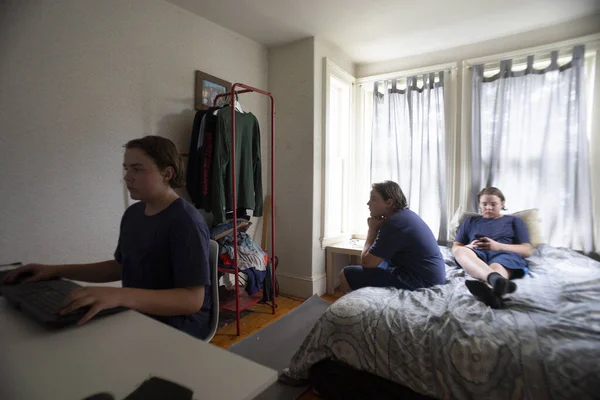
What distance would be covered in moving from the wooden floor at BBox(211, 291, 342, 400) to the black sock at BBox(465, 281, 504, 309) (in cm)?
102

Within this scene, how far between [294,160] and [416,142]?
49.3 inches

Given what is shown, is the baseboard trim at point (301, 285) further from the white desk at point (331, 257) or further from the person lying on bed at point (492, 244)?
the person lying on bed at point (492, 244)

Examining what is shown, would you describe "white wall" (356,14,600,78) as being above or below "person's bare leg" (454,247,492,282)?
above

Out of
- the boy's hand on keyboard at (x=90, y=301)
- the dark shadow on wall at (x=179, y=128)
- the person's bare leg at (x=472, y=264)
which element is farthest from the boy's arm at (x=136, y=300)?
the person's bare leg at (x=472, y=264)

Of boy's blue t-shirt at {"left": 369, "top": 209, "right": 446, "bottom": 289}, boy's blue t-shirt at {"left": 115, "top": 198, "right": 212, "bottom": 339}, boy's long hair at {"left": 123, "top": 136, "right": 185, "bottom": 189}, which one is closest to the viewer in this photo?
boy's blue t-shirt at {"left": 115, "top": 198, "right": 212, "bottom": 339}

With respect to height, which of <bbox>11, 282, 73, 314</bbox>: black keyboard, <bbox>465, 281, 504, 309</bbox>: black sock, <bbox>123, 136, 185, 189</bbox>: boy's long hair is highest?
<bbox>123, 136, 185, 189</bbox>: boy's long hair

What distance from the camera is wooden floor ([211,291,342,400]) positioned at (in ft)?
7.09

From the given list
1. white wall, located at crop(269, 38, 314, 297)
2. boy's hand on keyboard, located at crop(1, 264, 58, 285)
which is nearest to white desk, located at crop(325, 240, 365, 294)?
white wall, located at crop(269, 38, 314, 297)

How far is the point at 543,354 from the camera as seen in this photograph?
118cm

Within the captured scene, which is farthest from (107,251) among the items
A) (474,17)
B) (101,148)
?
(474,17)

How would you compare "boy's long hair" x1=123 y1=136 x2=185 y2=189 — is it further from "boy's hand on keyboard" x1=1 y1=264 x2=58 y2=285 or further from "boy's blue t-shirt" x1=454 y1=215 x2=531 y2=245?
"boy's blue t-shirt" x1=454 y1=215 x2=531 y2=245

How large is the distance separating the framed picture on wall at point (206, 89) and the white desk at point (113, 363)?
2094 millimetres

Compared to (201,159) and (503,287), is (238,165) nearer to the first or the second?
(201,159)

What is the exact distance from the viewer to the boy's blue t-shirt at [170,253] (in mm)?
933
